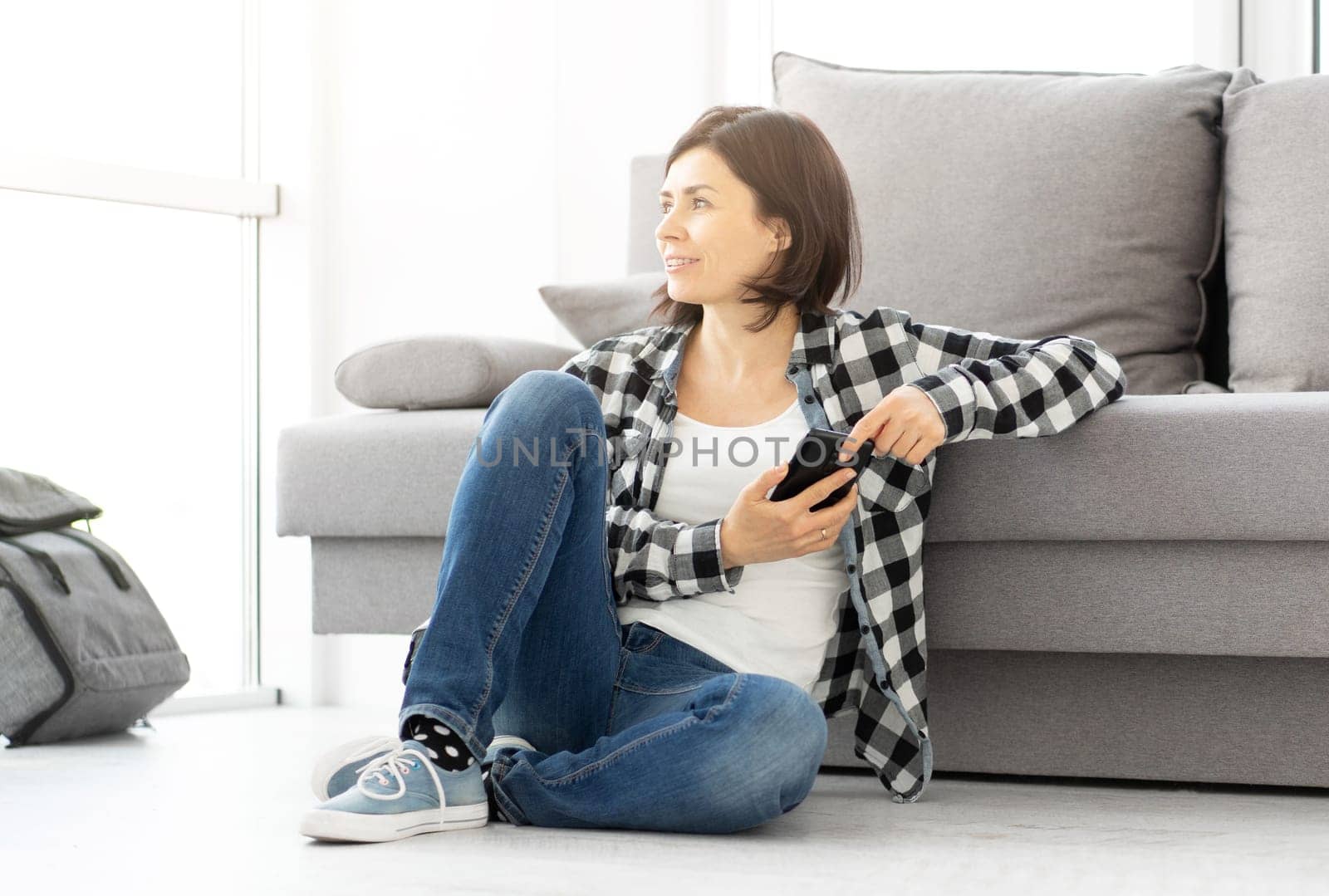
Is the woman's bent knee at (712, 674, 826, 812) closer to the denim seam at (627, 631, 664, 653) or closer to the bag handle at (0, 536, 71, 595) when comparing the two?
the denim seam at (627, 631, 664, 653)

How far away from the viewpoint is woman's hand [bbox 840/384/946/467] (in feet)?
4.28

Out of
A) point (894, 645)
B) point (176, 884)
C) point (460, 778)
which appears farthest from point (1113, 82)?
point (176, 884)

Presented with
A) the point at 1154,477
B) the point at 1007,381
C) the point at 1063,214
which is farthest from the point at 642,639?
the point at 1063,214

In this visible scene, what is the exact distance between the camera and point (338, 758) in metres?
1.28

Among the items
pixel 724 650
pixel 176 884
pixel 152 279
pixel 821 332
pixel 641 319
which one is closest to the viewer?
pixel 176 884

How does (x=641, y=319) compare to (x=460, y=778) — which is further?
(x=641, y=319)

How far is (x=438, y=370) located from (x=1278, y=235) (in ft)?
3.97

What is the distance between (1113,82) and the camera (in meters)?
2.09

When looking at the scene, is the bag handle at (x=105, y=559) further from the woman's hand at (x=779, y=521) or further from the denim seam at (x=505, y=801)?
the woman's hand at (x=779, y=521)

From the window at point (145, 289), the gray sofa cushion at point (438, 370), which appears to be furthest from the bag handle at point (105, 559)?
the gray sofa cushion at point (438, 370)

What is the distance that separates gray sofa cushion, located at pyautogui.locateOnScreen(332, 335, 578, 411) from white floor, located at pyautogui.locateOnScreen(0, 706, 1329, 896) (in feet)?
1.89

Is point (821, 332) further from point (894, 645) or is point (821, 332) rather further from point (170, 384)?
point (170, 384)

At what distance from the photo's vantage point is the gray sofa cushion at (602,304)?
2.03 meters

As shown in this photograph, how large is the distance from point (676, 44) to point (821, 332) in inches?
60.0
